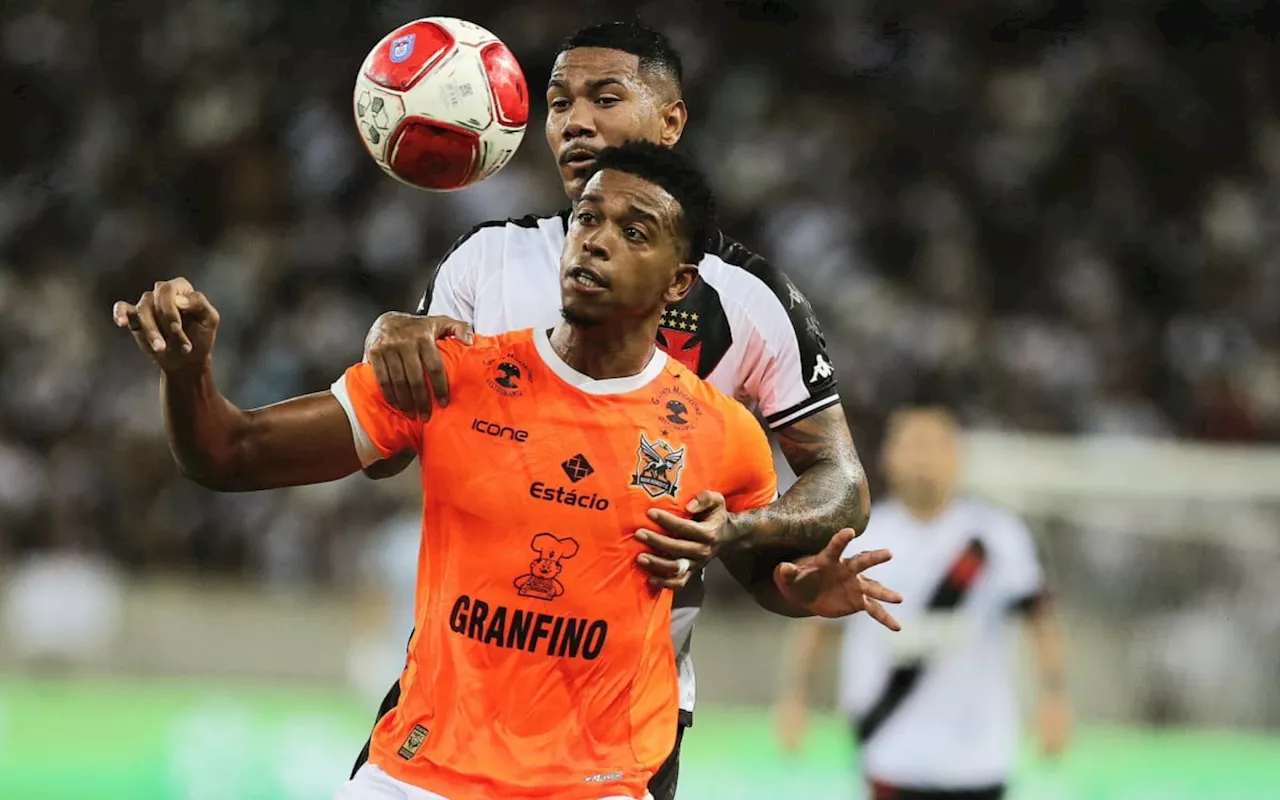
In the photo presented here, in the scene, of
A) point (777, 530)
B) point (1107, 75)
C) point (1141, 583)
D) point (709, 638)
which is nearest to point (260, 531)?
point (709, 638)

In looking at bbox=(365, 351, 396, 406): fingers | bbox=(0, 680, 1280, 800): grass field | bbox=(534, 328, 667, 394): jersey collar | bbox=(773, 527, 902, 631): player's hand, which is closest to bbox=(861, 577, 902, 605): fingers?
bbox=(773, 527, 902, 631): player's hand

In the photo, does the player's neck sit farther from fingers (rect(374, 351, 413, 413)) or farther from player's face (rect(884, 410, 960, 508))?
player's face (rect(884, 410, 960, 508))

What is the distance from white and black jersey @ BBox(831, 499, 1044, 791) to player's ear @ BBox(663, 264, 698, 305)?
4162 mm

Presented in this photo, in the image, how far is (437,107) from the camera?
4.46m

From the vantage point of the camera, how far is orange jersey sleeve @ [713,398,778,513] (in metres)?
4.20

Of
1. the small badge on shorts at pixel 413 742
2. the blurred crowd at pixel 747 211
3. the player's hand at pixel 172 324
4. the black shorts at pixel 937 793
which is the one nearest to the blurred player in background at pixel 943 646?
the black shorts at pixel 937 793

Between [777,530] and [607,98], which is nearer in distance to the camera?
[777,530]

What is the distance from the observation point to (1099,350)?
15.0 meters

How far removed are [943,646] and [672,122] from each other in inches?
157

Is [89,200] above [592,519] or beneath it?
above

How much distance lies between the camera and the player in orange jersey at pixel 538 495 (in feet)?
12.7

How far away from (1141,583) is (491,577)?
8836 mm

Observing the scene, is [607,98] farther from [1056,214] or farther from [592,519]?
[1056,214]

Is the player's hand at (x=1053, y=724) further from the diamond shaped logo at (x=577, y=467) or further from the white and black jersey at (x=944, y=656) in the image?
the diamond shaped logo at (x=577, y=467)
